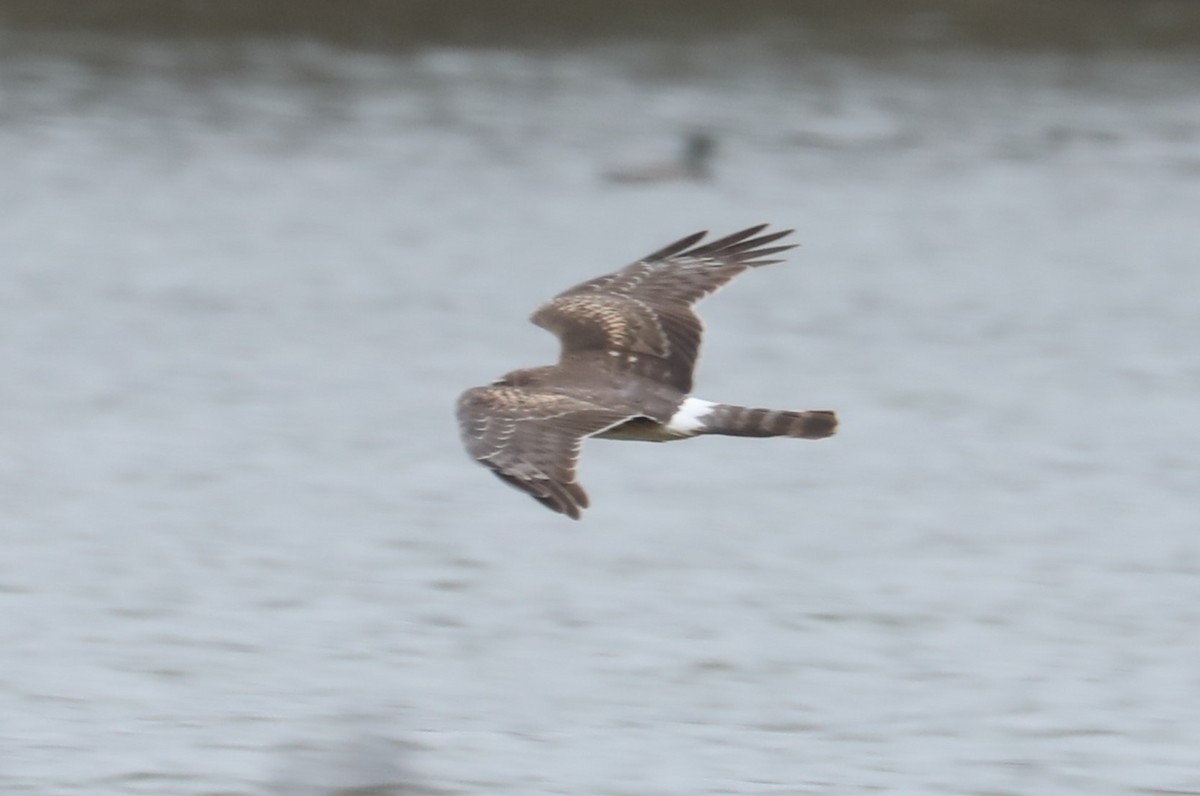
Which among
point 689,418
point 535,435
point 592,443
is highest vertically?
point 689,418

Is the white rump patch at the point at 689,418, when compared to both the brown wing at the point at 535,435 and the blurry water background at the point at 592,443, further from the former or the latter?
the blurry water background at the point at 592,443

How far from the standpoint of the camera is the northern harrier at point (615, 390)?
779cm

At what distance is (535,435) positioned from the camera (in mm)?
7914

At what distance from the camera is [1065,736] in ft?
33.1

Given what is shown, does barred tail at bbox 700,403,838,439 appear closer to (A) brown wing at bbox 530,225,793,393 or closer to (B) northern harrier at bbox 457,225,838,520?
(B) northern harrier at bbox 457,225,838,520

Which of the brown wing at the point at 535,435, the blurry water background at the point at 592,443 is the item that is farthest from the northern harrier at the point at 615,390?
the blurry water background at the point at 592,443

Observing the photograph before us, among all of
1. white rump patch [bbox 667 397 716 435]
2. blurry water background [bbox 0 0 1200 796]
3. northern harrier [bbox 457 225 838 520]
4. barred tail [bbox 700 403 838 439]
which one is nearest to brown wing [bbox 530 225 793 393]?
northern harrier [bbox 457 225 838 520]

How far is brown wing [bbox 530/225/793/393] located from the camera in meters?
9.34

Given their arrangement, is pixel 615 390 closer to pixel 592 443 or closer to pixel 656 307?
pixel 656 307

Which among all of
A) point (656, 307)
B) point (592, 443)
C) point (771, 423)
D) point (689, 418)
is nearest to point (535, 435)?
point (689, 418)

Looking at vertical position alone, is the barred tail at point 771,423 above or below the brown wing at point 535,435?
above

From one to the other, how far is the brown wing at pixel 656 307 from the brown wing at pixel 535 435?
3.15 ft

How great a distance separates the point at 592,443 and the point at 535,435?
7.43m

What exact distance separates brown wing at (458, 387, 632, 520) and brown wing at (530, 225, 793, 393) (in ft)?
3.15
